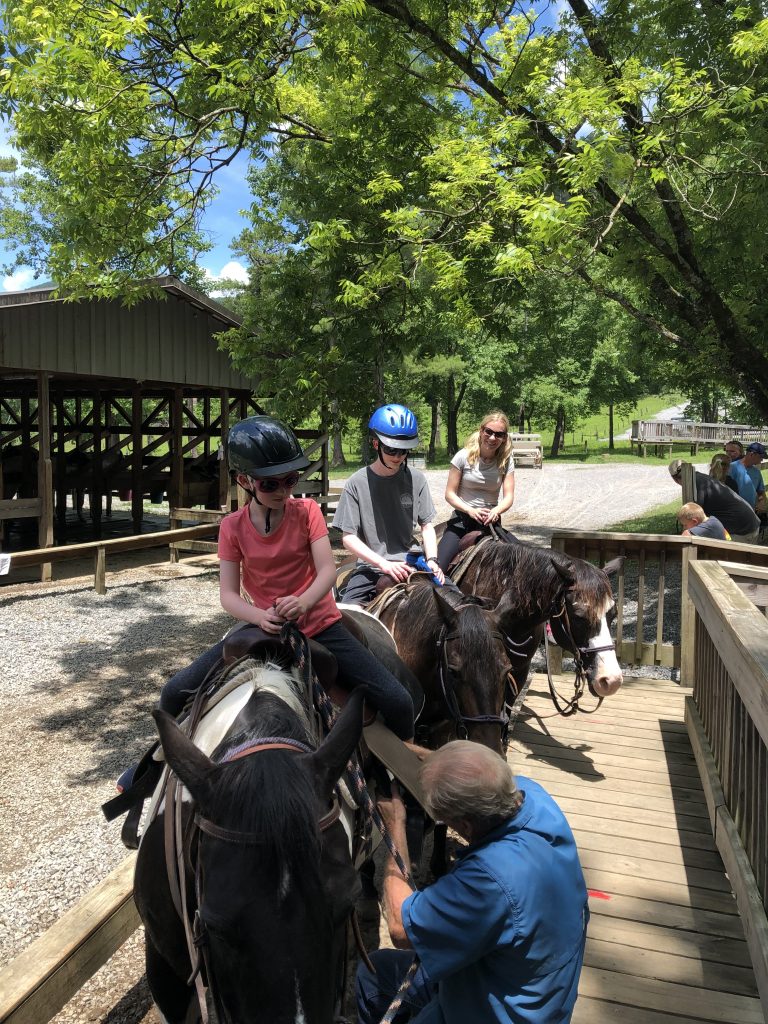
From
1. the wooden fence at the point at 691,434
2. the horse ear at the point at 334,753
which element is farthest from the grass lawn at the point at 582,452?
the horse ear at the point at 334,753

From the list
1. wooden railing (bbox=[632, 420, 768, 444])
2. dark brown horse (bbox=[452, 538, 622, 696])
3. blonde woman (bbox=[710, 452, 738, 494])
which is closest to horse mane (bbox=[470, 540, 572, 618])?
dark brown horse (bbox=[452, 538, 622, 696])

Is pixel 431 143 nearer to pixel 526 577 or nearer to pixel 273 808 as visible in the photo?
pixel 526 577

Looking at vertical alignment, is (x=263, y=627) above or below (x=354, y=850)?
A: above

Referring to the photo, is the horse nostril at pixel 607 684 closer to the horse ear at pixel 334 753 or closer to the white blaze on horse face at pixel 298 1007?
the horse ear at pixel 334 753

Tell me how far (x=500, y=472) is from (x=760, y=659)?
332 cm

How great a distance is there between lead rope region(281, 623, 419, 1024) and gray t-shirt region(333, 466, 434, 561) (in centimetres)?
200

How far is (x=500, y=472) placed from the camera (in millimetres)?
5773

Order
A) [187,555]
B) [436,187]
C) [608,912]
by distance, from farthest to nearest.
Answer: [187,555] < [436,187] < [608,912]

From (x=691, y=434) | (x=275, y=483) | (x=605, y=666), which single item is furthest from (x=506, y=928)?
(x=691, y=434)

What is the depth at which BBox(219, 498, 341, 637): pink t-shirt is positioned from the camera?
2973mm

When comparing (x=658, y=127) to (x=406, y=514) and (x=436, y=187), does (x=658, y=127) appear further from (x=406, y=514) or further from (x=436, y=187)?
(x=406, y=514)

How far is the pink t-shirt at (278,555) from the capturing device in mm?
2973

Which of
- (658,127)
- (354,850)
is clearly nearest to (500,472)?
(354,850)

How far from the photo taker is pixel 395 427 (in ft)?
14.6
